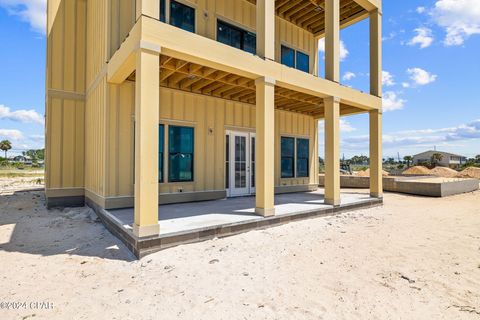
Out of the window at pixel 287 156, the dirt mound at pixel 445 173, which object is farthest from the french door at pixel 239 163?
the dirt mound at pixel 445 173

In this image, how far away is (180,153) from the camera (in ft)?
24.1

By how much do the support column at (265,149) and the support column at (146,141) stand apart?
7.53ft

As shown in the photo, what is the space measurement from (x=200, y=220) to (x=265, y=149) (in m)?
1.93

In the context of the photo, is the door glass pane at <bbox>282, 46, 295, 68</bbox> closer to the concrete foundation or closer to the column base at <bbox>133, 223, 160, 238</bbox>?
the concrete foundation

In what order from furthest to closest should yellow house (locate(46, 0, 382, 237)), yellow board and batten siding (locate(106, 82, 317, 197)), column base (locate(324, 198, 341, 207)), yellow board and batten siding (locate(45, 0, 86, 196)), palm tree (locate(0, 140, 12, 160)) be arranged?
palm tree (locate(0, 140, 12, 160)), yellow board and batten siding (locate(45, 0, 86, 196)), column base (locate(324, 198, 341, 207)), yellow board and batten siding (locate(106, 82, 317, 197)), yellow house (locate(46, 0, 382, 237))

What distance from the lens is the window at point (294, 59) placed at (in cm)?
998

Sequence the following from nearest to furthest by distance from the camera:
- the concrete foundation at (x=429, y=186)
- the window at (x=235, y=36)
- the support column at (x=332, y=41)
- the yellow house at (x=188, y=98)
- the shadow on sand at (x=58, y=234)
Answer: the shadow on sand at (x=58, y=234) < the yellow house at (x=188, y=98) < the support column at (x=332, y=41) < the window at (x=235, y=36) < the concrete foundation at (x=429, y=186)

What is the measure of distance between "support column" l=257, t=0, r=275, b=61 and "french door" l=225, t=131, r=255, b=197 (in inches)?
123

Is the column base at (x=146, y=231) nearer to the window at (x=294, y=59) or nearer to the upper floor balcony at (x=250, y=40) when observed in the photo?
the upper floor balcony at (x=250, y=40)

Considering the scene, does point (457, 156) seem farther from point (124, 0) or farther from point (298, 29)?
point (124, 0)

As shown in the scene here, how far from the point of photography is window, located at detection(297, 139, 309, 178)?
35.3 ft

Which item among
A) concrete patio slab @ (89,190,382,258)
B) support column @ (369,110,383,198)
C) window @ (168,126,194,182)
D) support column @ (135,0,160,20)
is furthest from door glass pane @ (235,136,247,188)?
support column @ (135,0,160,20)

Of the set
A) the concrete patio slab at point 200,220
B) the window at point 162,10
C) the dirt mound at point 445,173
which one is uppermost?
the window at point 162,10

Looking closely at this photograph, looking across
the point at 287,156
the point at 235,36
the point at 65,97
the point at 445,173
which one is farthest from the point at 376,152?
the point at 445,173
